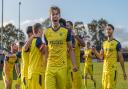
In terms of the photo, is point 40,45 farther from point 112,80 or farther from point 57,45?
point 112,80

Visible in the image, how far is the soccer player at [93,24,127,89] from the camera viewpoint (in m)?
15.6

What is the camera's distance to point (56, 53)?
11.8 metres

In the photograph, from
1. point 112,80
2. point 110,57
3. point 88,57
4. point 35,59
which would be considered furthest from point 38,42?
point 88,57

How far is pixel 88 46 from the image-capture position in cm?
2888

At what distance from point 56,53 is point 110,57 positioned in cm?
445

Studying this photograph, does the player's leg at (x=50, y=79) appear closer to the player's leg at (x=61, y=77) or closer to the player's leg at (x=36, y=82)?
the player's leg at (x=61, y=77)

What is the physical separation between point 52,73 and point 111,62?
4.57m

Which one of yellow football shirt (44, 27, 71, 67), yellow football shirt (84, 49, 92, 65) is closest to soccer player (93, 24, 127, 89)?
yellow football shirt (44, 27, 71, 67)

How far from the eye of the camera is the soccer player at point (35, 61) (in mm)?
12969

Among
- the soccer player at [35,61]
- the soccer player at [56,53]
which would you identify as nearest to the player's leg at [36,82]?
the soccer player at [35,61]

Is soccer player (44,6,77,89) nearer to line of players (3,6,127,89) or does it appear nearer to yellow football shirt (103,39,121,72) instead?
line of players (3,6,127,89)

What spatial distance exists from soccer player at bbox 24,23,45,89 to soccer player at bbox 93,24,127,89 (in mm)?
3142

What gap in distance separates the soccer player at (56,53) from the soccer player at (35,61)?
1.09m

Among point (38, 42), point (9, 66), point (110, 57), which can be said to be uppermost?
point (38, 42)
